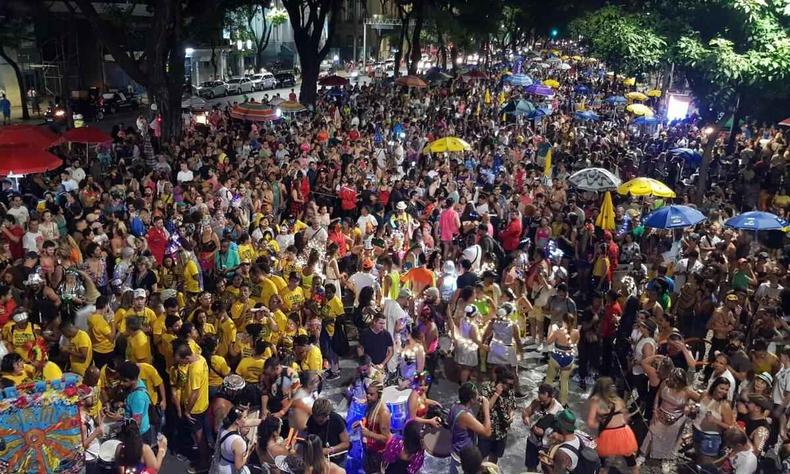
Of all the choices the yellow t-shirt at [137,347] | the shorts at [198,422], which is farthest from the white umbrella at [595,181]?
the yellow t-shirt at [137,347]

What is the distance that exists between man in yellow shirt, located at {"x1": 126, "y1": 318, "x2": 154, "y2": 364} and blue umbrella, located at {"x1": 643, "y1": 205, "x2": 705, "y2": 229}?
8.09 m

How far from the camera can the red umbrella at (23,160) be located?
10539mm

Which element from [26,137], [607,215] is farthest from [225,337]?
[607,215]

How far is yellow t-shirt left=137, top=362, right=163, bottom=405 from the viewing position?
6.42 meters

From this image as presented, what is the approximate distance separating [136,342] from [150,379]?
53 cm

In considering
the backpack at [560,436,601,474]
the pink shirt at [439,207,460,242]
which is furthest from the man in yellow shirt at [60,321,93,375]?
the pink shirt at [439,207,460,242]

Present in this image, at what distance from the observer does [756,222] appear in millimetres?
10969

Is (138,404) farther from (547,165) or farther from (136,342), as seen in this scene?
(547,165)

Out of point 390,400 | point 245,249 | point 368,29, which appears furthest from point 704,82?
point 368,29

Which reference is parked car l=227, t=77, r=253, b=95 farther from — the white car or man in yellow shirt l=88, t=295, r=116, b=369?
man in yellow shirt l=88, t=295, r=116, b=369

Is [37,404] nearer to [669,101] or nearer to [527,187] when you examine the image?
[527,187]

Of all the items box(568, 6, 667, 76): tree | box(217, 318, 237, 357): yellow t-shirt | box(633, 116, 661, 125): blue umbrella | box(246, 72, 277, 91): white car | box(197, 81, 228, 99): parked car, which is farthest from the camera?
box(246, 72, 277, 91): white car

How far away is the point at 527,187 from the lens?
14.6 metres

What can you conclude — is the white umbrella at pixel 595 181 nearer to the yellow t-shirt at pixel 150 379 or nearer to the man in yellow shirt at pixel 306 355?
the man in yellow shirt at pixel 306 355
